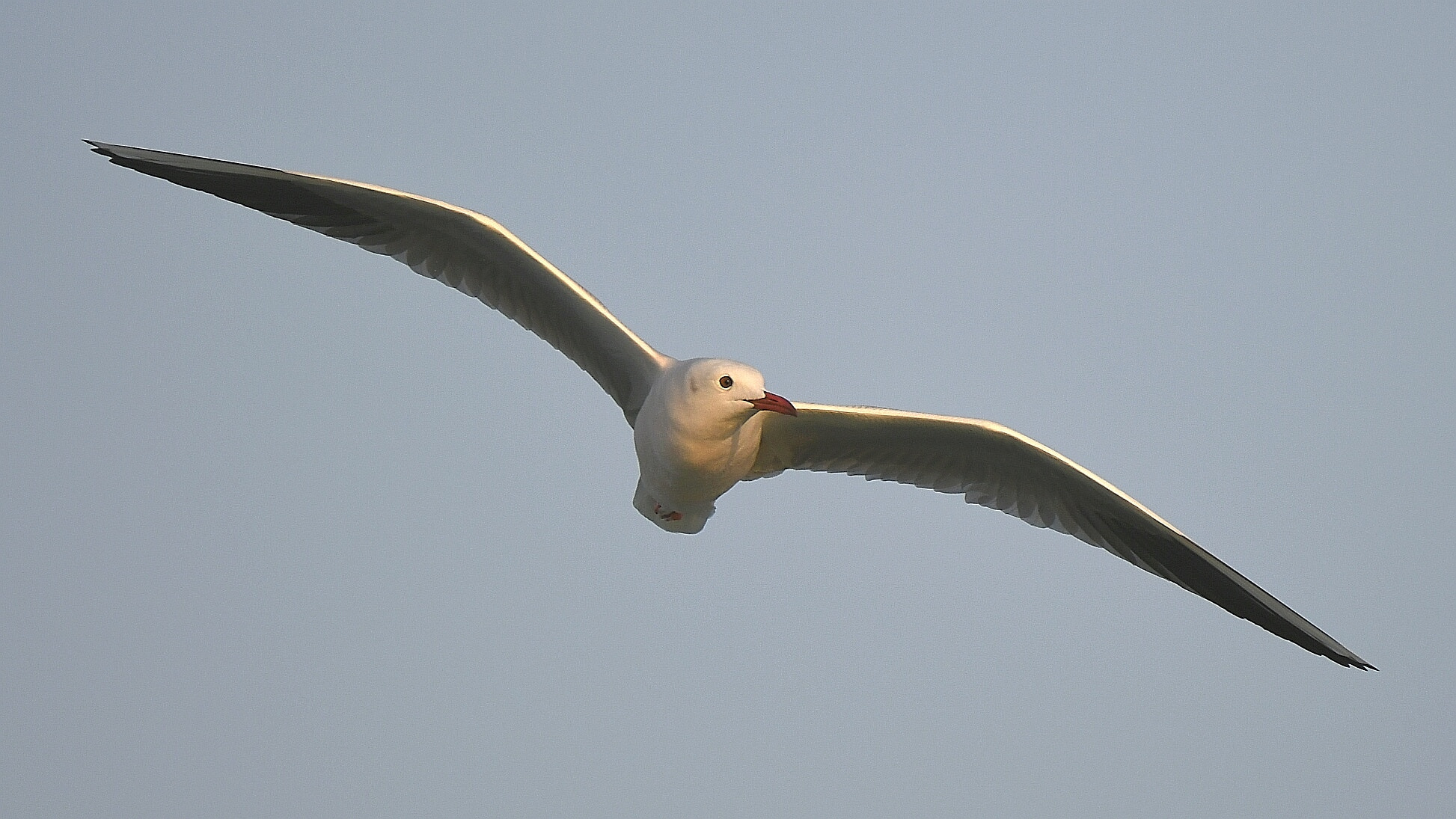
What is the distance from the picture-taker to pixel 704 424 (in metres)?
9.62

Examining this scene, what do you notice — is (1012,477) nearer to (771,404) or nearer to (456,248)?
(771,404)

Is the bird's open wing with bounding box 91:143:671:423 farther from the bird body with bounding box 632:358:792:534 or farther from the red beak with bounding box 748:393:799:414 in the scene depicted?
the red beak with bounding box 748:393:799:414

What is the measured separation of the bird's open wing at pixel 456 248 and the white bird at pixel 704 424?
11 millimetres

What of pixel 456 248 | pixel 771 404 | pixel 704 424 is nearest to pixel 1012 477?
pixel 771 404

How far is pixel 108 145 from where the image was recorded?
955 cm

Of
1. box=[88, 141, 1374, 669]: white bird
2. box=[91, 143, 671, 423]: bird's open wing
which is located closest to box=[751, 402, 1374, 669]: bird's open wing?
box=[88, 141, 1374, 669]: white bird

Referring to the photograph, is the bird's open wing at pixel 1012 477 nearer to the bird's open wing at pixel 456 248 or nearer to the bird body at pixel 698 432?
the bird body at pixel 698 432

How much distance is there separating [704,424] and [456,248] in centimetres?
242

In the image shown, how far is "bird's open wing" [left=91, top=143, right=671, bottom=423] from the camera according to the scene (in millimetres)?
10109

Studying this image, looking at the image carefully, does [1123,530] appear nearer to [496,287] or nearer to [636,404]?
[636,404]

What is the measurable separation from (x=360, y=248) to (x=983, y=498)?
4914 millimetres

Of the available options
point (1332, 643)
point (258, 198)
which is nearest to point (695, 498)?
point (258, 198)

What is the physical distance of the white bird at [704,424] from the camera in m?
Answer: 9.81

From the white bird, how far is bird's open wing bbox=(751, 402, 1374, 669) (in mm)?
11
